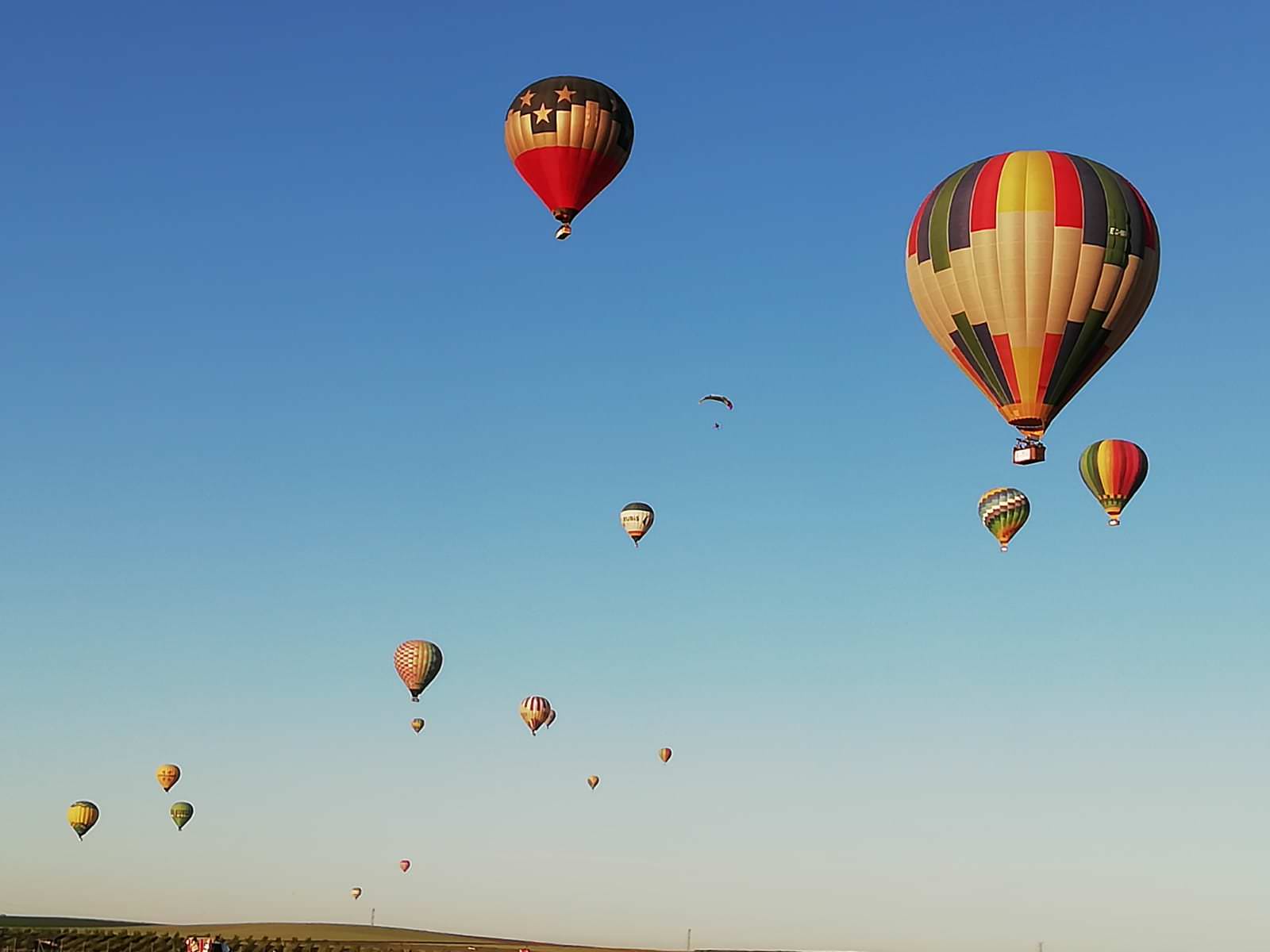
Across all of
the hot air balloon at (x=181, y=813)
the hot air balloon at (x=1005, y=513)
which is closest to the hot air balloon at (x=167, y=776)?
the hot air balloon at (x=181, y=813)

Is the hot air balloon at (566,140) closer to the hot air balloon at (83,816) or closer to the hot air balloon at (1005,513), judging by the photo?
the hot air balloon at (1005,513)

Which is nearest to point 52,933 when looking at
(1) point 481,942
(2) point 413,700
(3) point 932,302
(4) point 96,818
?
(4) point 96,818

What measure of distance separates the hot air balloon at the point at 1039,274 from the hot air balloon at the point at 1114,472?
2316 cm

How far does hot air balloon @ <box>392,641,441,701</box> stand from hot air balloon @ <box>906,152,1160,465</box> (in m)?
57.1

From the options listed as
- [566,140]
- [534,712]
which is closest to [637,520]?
[534,712]

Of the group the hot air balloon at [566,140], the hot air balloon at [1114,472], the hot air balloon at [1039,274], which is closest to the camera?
the hot air balloon at [1039,274]

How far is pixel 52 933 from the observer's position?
4375 inches

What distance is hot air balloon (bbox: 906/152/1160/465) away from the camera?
5072 centimetres

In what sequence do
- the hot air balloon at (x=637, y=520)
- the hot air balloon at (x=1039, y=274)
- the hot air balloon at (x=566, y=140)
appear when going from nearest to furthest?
the hot air balloon at (x=1039, y=274), the hot air balloon at (x=566, y=140), the hot air balloon at (x=637, y=520)

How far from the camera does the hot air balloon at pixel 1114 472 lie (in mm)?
74250

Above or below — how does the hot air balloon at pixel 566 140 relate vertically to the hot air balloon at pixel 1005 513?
above

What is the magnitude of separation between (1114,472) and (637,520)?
112 feet

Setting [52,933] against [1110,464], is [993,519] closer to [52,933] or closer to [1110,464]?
[1110,464]

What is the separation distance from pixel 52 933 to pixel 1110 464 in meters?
77.8
